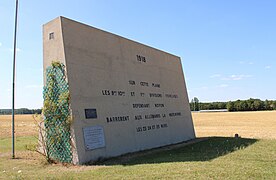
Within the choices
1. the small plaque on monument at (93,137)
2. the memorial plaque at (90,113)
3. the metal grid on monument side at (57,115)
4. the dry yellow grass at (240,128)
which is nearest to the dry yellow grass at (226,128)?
the dry yellow grass at (240,128)

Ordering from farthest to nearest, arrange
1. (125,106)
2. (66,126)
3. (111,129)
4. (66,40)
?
1. (125,106)
2. (111,129)
3. (66,40)
4. (66,126)

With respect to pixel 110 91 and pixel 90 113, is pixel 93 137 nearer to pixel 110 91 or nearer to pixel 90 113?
pixel 90 113

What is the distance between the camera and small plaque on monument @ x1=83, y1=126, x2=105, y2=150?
888cm

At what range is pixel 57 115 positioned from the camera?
904 cm

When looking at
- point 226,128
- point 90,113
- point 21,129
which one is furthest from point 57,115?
point 226,128

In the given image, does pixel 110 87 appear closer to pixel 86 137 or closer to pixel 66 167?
pixel 86 137

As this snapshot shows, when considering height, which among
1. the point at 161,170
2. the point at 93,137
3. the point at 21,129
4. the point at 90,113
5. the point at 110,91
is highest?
the point at 21,129

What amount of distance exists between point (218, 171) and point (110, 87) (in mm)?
5504

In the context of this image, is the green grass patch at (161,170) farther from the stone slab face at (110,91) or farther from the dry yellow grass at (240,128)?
the dry yellow grass at (240,128)

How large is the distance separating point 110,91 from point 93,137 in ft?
7.11

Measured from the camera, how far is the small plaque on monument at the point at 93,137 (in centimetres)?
888

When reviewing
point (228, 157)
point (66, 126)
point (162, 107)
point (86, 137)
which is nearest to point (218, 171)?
point (228, 157)

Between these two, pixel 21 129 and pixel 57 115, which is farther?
pixel 21 129

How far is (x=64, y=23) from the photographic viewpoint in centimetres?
938
